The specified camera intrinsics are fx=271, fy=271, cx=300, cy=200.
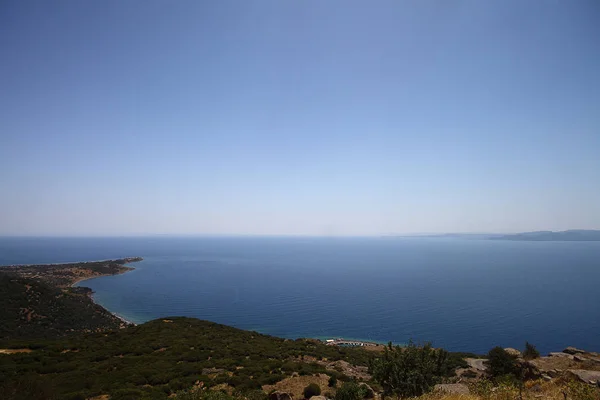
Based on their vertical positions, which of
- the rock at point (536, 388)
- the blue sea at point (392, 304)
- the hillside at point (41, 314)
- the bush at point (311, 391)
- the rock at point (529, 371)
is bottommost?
the blue sea at point (392, 304)

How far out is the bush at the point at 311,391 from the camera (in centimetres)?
1583

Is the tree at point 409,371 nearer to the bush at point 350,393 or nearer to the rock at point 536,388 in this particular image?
the bush at point 350,393

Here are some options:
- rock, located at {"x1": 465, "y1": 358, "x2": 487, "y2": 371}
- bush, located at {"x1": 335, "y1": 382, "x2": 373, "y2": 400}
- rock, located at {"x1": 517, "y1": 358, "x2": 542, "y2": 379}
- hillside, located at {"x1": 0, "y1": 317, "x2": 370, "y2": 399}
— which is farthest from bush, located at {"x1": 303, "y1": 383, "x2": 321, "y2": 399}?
rock, located at {"x1": 465, "y1": 358, "x2": 487, "y2": 371}

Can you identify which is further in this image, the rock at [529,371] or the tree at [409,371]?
the rock at [529,371]

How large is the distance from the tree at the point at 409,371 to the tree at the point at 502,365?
32.2ft

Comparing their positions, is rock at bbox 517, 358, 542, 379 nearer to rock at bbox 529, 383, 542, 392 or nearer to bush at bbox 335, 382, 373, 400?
rock at bbox 529, 383, 542, 392

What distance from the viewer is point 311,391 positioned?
15953 mm

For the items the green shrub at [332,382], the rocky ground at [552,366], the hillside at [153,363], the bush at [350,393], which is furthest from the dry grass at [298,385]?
the rocky ground at [552,366]

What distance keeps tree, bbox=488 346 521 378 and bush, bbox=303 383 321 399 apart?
13.0 metres

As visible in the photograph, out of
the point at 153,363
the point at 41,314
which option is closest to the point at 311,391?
the point at 153,363

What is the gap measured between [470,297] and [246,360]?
105 meters

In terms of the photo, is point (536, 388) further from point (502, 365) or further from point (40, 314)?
point (40, 314)

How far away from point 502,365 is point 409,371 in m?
13.3

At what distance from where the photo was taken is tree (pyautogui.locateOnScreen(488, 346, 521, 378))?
19.1 meters
